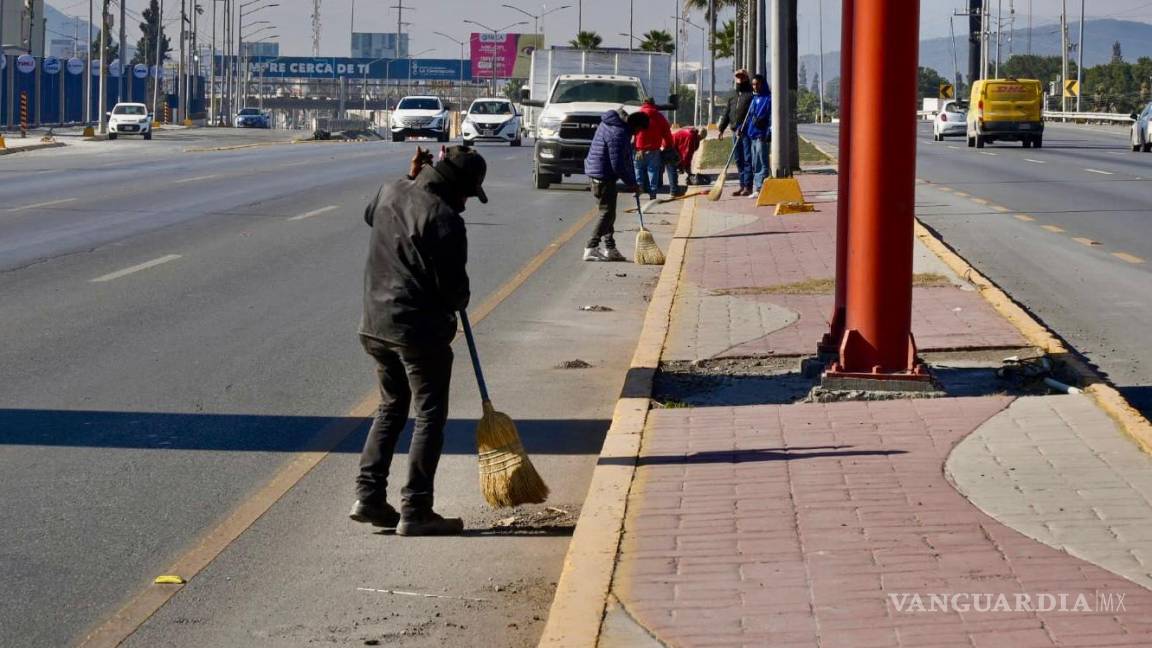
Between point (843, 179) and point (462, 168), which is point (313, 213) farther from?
point (462, 168)

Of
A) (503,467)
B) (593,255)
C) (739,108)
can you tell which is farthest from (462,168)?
(739,108)

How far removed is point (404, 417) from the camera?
706cm

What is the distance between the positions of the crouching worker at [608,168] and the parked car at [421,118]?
40.7m

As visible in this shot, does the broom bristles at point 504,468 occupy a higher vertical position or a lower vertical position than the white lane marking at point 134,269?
lower

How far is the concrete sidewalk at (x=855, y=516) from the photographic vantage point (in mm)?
5215

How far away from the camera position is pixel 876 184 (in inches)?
364

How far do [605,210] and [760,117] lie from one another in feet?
27.3

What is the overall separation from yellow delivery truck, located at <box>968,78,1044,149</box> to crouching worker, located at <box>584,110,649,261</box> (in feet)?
109

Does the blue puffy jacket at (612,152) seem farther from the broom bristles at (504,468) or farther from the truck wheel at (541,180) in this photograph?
the truck wheel at (541,180)

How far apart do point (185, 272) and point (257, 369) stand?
5.65m

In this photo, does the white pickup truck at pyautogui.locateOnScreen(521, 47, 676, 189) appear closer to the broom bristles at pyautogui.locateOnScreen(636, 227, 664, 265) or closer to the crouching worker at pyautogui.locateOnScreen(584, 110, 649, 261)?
the crouching worker at pyautogui.locateOnScreen(584, 110, 649, 261)

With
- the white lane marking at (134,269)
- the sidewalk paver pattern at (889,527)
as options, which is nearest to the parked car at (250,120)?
the white lane marking at (134,269)

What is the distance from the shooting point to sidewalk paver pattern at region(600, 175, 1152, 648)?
519 cm

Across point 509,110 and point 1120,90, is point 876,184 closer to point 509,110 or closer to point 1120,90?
point 509,110
